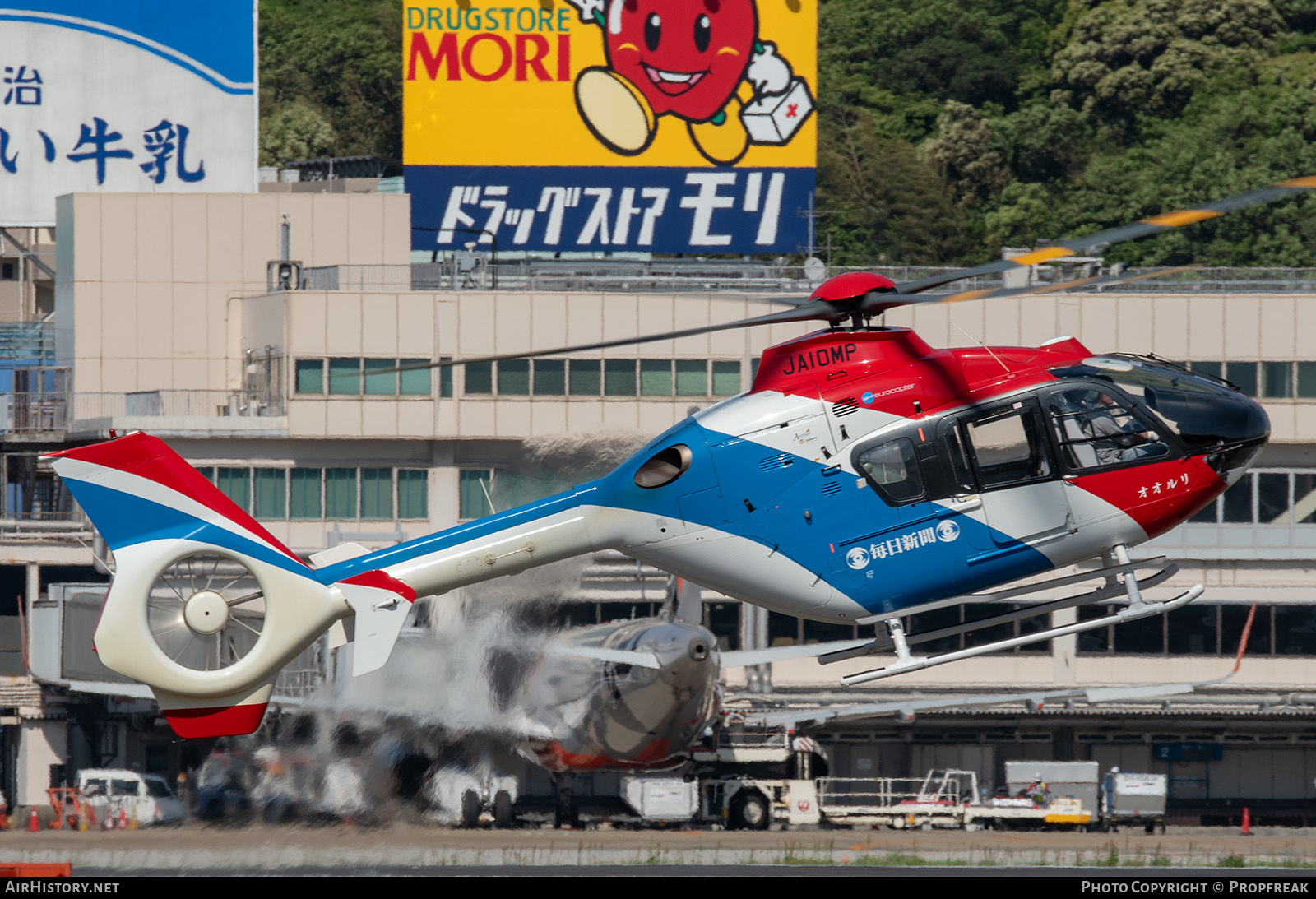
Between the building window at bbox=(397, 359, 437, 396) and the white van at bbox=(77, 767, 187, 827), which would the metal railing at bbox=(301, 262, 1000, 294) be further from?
the white van at bbox=(77, 767, 187, 827)

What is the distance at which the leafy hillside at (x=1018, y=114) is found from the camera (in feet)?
313

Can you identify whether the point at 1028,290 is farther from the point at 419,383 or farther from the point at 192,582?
the point at 419,383

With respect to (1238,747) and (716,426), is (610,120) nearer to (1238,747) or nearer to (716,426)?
(1238,747)

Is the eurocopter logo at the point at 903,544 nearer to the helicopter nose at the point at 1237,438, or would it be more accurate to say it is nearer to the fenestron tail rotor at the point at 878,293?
the fenestron tail rotor at the point at 878,293

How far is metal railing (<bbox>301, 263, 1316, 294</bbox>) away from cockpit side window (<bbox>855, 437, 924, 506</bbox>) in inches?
1349

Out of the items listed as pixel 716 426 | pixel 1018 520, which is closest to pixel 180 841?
pixel 716 426

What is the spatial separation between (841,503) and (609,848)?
22.1m

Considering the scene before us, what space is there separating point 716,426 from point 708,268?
39.5 m

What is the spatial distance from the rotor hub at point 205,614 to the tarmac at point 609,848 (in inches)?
476

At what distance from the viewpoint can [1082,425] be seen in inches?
965

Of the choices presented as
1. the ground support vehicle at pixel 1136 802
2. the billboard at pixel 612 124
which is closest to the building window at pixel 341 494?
the billboard at pixel 612 124

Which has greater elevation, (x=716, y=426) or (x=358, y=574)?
(x=716, y=426)

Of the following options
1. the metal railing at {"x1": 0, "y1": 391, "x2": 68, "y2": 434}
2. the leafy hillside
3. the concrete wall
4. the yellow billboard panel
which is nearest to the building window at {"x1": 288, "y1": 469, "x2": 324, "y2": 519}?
the concrete wall

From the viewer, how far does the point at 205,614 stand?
81.1ft
